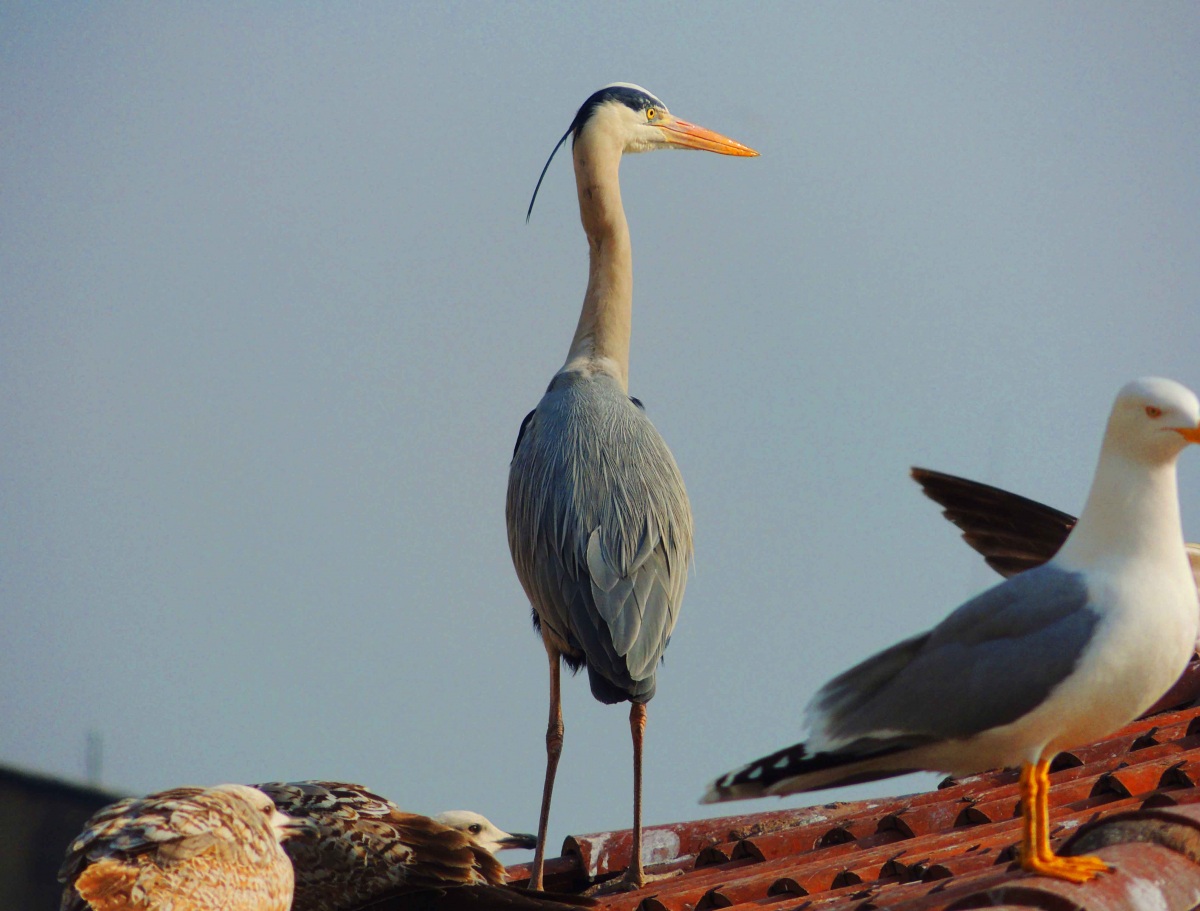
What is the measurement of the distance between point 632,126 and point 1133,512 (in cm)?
470

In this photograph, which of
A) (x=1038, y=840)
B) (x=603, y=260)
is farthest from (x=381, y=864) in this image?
(x=603, y=260)

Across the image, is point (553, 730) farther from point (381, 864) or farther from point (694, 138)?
point (694, 138)

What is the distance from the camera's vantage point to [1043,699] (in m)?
2.58

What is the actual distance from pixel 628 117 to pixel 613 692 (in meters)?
3.04

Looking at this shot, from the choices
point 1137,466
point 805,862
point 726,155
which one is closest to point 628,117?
point 726,155

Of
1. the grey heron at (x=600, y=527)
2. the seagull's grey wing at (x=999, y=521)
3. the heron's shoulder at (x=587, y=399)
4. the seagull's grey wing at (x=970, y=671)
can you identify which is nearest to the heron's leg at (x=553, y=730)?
the grey heron at (x=600, y=527)

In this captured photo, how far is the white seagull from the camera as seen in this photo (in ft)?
8.36

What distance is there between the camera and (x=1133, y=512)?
260 centimetres

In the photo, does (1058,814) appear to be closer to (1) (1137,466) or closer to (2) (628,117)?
(1) (1137,466)

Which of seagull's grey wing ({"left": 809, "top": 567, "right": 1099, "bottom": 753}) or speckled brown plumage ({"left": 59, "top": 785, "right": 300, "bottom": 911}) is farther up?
seagull's grey wing ({"left": 809, "top": 567, "right": 1099, "bottom": 753})

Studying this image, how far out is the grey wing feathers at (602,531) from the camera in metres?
5.09

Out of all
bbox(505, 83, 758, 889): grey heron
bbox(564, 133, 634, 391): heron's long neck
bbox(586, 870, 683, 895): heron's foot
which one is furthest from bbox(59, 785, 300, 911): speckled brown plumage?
bbox(564, 133, 634, 391): heron's long neck

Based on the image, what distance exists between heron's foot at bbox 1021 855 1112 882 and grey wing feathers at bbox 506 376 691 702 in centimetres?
239

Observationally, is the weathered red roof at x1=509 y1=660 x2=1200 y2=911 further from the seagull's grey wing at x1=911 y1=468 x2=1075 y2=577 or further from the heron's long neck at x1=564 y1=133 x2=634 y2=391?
the heron's long neck at x1=564 y1=133 x2=634 y2=391
